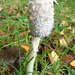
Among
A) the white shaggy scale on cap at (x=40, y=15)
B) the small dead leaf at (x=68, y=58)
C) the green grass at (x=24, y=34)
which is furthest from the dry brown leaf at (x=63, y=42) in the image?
the white shaggy scale on cap at (x=40, y=15)

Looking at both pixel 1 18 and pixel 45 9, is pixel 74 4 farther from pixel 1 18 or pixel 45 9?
pixel 45 9

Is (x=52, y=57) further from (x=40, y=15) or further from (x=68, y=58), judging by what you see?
(x=40, y=15)

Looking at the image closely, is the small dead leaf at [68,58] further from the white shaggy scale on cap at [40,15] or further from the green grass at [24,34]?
the white shaggy scale on cap at [40,15]

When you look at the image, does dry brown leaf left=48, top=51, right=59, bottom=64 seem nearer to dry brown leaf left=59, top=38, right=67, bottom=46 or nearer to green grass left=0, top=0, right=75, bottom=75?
green grass left=0, top=0, right=75, bottom=75

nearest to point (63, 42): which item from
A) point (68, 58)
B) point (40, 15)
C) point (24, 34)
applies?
point (68, 58)

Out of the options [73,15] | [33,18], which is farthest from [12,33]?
[73,15]

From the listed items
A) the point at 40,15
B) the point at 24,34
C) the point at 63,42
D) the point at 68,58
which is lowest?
the point at 68,58

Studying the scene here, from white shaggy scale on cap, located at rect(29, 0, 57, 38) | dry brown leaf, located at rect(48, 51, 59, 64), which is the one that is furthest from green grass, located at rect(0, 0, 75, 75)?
white shaggy scale on cap, located at rect(29, 0, 57, 38)

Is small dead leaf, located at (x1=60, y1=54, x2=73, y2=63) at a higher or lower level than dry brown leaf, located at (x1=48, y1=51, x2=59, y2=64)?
lower
